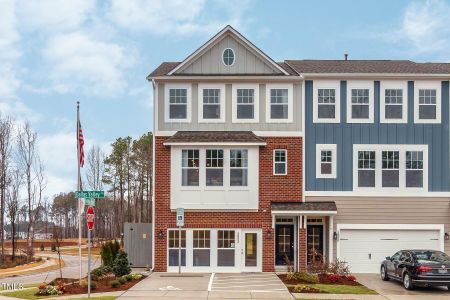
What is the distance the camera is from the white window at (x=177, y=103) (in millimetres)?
28016

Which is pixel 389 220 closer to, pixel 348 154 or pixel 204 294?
pixel 348 154

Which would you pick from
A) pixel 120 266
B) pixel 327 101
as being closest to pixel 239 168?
pixel 327 101

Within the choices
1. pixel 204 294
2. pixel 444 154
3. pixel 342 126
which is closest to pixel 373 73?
pixel 342 126

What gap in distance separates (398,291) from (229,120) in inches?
438

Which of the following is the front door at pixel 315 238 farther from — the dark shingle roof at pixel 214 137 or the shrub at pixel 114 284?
the shrub at pixel 114 284

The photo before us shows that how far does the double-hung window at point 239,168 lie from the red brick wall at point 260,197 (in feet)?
2.40

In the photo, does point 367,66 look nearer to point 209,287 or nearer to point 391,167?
point 391,167

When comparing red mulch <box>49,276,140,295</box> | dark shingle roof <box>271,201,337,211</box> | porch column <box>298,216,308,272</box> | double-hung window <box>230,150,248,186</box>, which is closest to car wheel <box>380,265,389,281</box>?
dark shingle roof <box>271,201,337,211</box>

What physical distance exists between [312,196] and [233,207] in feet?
→ 12.6

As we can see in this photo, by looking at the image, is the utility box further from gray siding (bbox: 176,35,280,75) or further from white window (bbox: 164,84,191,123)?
gray siding (bbox: 176,35,280,75)

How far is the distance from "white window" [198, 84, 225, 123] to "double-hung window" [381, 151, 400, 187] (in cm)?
812

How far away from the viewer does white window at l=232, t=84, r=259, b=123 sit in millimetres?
28000

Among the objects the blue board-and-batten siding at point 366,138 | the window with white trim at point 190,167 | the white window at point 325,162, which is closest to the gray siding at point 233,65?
the blue board-and-batten siding at point 366,138

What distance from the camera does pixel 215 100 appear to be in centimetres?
2808
